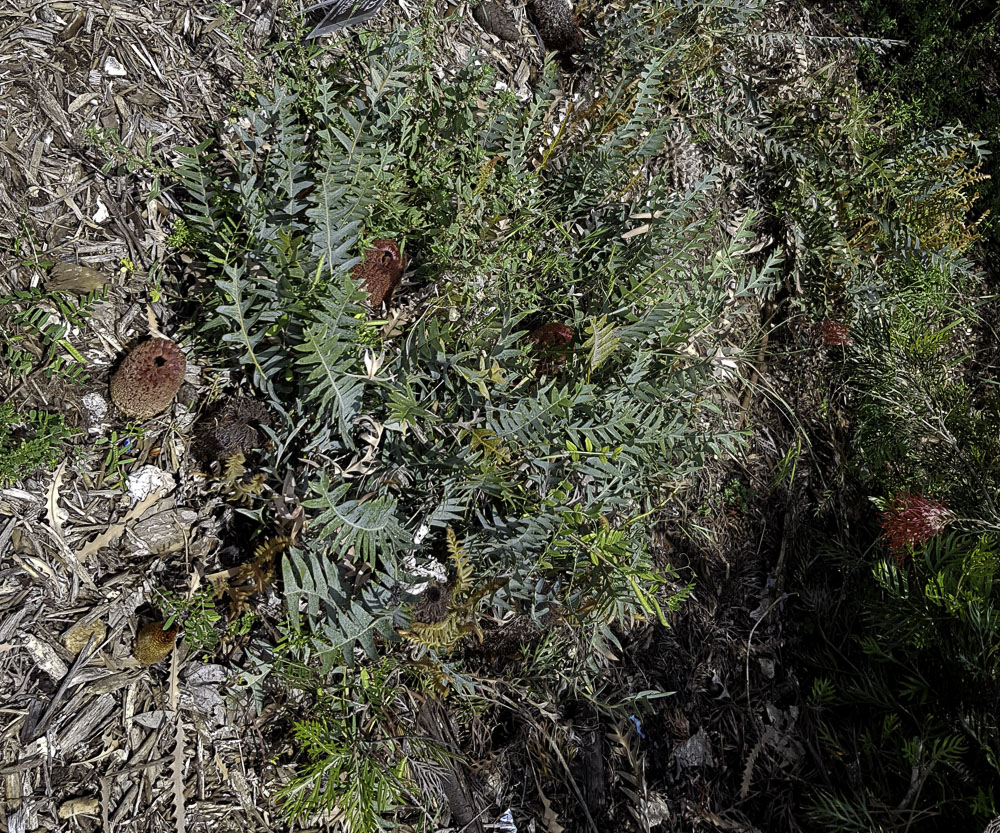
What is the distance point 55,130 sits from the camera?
2.15m

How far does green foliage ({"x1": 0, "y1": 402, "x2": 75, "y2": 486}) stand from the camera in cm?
188

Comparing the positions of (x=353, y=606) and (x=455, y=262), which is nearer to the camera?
(x=353, y=606)

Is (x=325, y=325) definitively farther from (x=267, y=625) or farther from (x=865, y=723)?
(x=865, y=723)

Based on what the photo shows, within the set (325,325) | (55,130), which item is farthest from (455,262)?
(55,130)

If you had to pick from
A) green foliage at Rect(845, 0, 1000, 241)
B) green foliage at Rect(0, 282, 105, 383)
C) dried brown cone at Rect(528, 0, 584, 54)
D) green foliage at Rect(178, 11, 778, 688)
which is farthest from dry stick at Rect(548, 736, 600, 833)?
green foliage at Rect(845, 0, 1000, 241)

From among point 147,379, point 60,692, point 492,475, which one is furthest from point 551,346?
point 60,692

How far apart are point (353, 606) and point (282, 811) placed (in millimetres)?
685

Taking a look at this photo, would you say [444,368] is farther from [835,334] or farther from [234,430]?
[835,334]

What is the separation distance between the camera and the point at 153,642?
199 cm

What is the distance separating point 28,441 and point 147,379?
339mm

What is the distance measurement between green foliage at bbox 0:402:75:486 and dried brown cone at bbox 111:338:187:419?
6.9 inches

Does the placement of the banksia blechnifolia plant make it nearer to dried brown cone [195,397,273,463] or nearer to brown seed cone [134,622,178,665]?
dried brown cone [195,397,273,463]

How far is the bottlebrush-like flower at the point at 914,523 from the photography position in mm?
2557

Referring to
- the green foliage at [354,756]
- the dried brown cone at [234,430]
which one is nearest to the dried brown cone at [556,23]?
the dried brown cone at [234,430]
